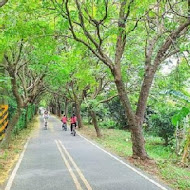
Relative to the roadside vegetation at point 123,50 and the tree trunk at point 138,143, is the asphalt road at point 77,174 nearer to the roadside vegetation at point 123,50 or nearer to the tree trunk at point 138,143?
the tree trunk at point 138,143

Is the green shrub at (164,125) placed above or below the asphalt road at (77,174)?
above

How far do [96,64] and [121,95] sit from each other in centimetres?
889

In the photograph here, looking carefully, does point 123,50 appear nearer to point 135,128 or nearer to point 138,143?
point 135,128

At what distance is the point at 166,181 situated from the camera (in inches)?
369

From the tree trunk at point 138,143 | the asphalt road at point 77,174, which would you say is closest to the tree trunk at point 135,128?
the tree trunk at point 138,143

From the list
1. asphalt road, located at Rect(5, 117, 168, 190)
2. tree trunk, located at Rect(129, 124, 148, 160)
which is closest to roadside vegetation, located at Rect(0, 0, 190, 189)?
tree trunk, located at Rect(129, 124, 148, 160)

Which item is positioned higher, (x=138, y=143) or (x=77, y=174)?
(x=138, y=143)

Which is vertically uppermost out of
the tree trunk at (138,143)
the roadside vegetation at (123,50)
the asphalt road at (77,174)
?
the roadside vegetation at (123,50)

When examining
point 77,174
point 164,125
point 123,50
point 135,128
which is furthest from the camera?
point 164,125

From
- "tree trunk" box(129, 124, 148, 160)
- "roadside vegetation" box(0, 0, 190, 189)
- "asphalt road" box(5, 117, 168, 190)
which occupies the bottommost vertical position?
"asphalt road" box(5, 117, 168, 190)

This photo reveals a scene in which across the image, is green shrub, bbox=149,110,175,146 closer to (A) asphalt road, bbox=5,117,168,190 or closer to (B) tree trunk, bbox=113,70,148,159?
(A) asphalt road, bbox=5,117,168,190

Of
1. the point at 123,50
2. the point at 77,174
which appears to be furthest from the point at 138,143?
the point at 123,50

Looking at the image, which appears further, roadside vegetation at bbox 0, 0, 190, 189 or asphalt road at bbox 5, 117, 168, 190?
roadside vegetation at bbox 0, 0, 190, 189

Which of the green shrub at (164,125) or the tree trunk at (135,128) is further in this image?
the green shrub at (164,125)
